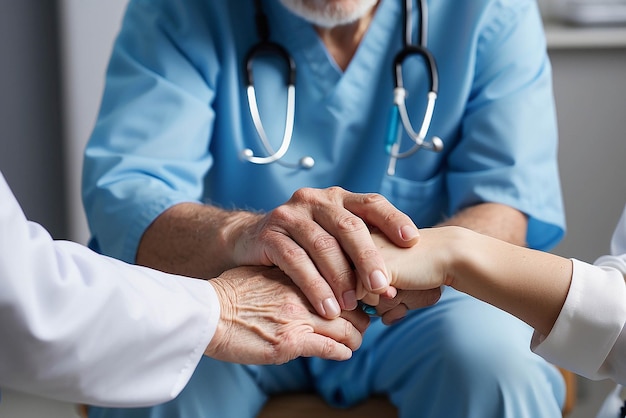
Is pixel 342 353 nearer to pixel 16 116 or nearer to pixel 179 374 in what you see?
pixel 179 374

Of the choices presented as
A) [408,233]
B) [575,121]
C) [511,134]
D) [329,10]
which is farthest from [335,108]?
[575,121]

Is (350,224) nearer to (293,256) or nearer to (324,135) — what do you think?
(293,256)

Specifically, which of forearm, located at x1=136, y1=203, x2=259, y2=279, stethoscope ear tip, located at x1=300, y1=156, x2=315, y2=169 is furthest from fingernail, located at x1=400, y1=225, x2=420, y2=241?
stethoscope ear tip, located at x1=300, y1=156, x2=315, y2=169

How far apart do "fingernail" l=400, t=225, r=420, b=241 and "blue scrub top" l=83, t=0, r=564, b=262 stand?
0.33 metres

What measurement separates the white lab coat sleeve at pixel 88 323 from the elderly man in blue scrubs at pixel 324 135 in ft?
1.14

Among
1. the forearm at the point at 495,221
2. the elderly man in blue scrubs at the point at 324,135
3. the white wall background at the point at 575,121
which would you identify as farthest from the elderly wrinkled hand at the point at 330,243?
the white wall background at the point at 575,121

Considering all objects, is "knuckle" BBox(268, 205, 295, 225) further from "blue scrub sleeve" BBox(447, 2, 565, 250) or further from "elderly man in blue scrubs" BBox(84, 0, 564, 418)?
"blue scrub sleeve" BBox(447, 2, 565, 250)

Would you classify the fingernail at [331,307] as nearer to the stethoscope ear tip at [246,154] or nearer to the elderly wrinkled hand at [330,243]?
the elderly wrinkled hand at [330,243]

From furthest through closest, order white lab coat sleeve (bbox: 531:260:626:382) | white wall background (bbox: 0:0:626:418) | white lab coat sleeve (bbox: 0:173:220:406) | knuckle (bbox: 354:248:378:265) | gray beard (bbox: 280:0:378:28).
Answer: white wall background (bbox: 0:0:626:418) < gray beard (bbox: 280:0:378:28) < knuckle (bbox: 354:248:378:265) < white lab coat sleeve (bbox: 531:260:626:382) < white lab coat sleeve (bbox: 0:173:220:406)

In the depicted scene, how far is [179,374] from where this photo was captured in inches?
37.9

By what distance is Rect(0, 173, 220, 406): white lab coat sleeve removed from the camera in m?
0.81

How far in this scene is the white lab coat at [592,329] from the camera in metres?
1.01

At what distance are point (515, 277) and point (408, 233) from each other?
14 centimetres

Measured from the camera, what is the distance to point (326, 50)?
1.47m
